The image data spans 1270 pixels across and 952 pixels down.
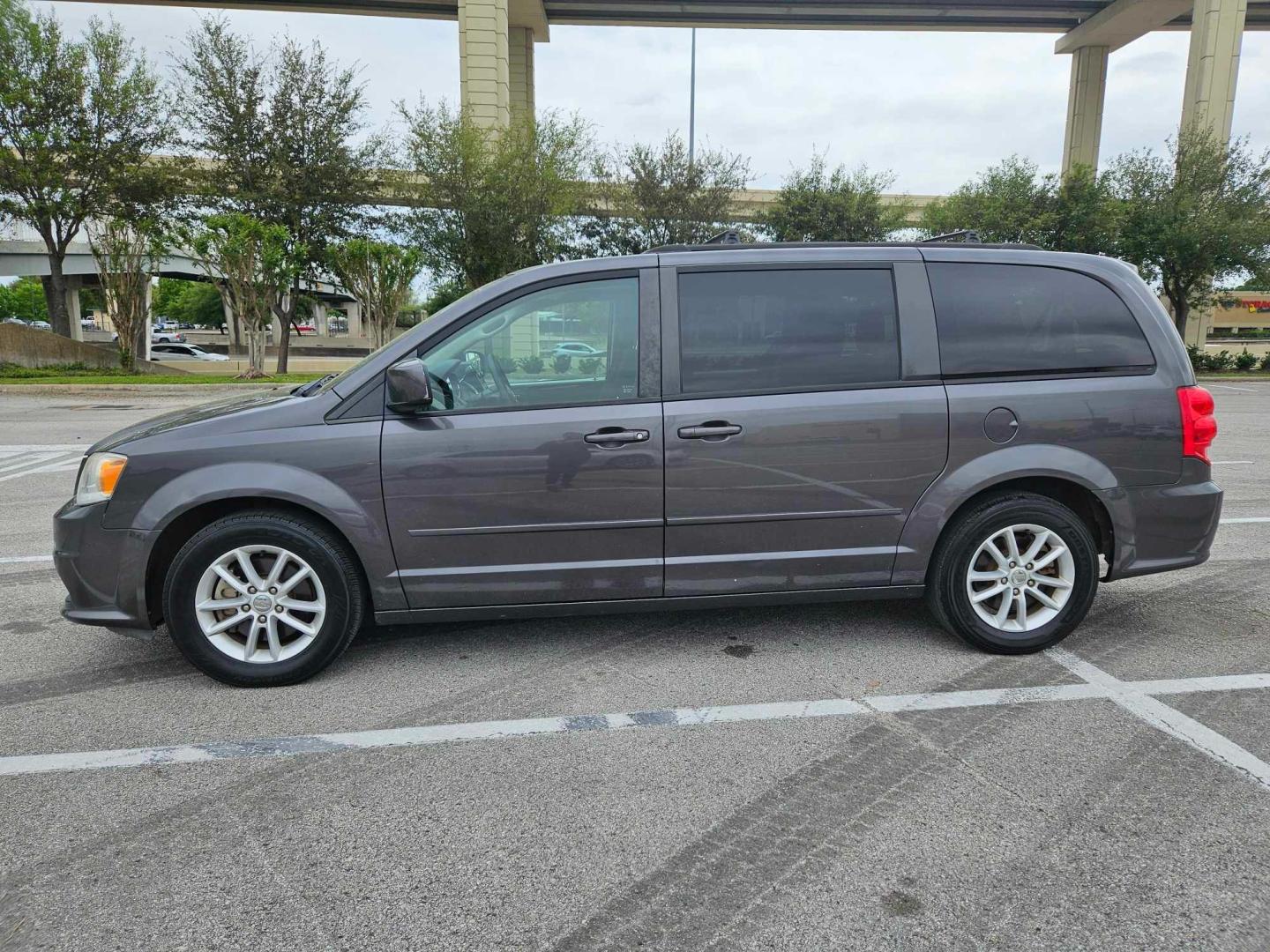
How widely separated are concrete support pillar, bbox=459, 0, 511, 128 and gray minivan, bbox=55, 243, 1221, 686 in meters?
27.7

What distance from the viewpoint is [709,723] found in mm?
3324

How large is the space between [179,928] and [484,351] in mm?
2366

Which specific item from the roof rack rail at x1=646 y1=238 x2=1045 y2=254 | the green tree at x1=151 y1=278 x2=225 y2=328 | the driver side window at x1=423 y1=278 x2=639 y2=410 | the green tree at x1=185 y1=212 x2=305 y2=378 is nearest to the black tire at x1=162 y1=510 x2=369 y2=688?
the driver side window at x1=423 y1=278 x2=639 y2=410

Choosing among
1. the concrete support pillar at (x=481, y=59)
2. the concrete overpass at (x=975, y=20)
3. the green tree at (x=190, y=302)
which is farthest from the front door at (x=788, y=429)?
the green tree at (x=190, y=302)

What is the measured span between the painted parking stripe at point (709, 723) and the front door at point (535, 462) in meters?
0.64

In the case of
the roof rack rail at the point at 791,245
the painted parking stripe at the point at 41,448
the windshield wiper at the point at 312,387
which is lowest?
the painted parking stripe at the point at 41,448

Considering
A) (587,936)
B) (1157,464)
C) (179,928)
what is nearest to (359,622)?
(179,928)

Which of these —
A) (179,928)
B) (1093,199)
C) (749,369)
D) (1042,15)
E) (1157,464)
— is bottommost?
(179,928)

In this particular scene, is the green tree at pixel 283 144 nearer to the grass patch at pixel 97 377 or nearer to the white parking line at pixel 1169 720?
the grass patch at pixel 97 377

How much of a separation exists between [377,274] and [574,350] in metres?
22.4

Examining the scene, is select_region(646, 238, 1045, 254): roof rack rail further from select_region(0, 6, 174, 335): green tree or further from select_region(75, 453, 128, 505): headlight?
select_region(0, 6, 174, 335): green tree

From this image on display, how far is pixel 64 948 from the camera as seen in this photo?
2115 millimetres

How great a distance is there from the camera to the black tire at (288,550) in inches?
140

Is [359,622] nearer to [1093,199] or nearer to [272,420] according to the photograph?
[272,420]
